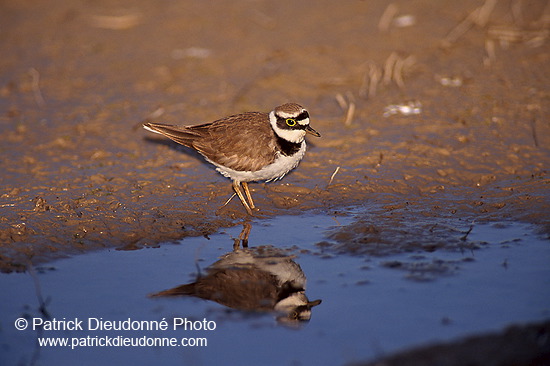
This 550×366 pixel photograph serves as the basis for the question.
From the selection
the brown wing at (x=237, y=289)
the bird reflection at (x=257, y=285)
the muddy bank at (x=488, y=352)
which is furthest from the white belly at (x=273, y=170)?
the muddy bank at (x=488, y=352)

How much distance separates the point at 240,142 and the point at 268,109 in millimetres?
2368

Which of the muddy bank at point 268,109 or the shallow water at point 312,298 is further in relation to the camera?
the muddy bank at point 268,109

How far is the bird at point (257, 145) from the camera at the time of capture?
7.67 m

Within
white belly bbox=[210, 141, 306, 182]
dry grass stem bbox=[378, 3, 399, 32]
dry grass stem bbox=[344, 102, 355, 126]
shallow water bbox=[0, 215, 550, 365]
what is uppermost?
dry grass stem bbox=[378, 3, 399, 32]

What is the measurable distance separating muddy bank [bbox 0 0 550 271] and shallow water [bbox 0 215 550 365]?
0.40 meters

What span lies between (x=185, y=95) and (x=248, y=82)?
3.50 feet

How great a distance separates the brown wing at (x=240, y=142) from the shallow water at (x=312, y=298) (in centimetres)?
98

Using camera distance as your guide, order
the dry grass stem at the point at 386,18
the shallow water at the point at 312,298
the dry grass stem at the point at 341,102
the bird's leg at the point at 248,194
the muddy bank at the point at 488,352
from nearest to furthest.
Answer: the muddy bank at the point at 488,352, the shallow water at the point at 312,298, the bird's leg at the point at 248,194, the dry grass stem at the point at 341,102, the dry grass stem at the point at 386,18

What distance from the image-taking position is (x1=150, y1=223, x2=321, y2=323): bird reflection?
5.71 metres

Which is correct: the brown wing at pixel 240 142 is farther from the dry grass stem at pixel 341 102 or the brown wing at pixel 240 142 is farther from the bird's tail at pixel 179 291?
the dry grass stem at pixel 341 102

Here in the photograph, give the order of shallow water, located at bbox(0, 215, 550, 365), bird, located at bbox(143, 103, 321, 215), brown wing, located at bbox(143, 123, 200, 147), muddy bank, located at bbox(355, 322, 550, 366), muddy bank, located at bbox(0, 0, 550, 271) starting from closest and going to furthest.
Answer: muddy bank, located at bbox(355, 322, 550, 366)
shallow water, located at bbox(0, 215, 550, 365)
muddy bank, located at bbox(0, 0, 550, 271)
bird, located at bbox(143, 103, 321, 215)
brown wing, located at bbox(143, 123, 200, 147)

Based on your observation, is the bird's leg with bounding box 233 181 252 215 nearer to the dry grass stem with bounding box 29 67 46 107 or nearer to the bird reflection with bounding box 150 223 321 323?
the bird reflection with bounding box 150 223 321 323

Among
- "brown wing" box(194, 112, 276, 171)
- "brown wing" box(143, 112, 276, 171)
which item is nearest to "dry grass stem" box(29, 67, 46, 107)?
"brown wing" box(143, 112, 276, 171)

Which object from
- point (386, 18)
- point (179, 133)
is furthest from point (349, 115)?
point (386, 18)
